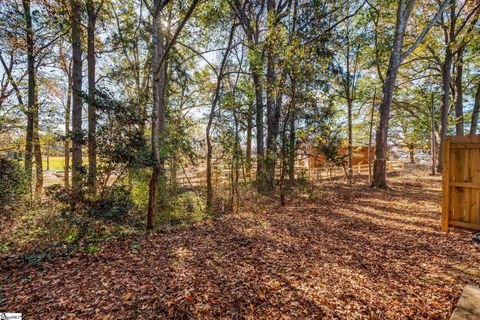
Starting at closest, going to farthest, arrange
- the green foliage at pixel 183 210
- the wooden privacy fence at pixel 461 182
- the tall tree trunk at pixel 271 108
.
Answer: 1. the wooden privacy fence at pixel 461 182
2. the green foliage at pixel 183 210
3. the tall tree trunk at pixel 271 108

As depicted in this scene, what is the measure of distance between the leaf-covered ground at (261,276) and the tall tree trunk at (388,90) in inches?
183

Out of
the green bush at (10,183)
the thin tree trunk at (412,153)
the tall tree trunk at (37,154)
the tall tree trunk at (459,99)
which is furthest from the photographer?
the thin tree trunk at (412,153)

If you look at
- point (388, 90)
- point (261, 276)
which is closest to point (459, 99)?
point (388, 90)

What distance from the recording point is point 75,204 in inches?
170

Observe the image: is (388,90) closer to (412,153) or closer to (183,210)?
(183,210)

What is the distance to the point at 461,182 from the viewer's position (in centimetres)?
350

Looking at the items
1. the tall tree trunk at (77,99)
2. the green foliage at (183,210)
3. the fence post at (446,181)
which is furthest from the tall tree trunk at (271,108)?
the tall tree trunk at (77,99)

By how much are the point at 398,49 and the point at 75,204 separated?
421 inches

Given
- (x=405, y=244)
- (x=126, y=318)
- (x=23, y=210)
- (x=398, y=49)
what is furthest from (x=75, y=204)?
(x=398, y=49)

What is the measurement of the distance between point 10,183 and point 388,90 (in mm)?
12160

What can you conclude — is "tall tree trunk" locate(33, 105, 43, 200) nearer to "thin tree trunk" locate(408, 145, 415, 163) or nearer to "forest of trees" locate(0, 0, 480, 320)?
"forest of trees" locate(0, 0, 480, 320)

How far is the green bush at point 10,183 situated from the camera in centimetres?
546

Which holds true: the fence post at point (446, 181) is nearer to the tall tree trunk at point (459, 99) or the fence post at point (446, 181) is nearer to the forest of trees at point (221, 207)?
the forest of trees at point (221, 207)

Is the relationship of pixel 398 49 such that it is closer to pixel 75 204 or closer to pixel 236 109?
pixel 236 109
